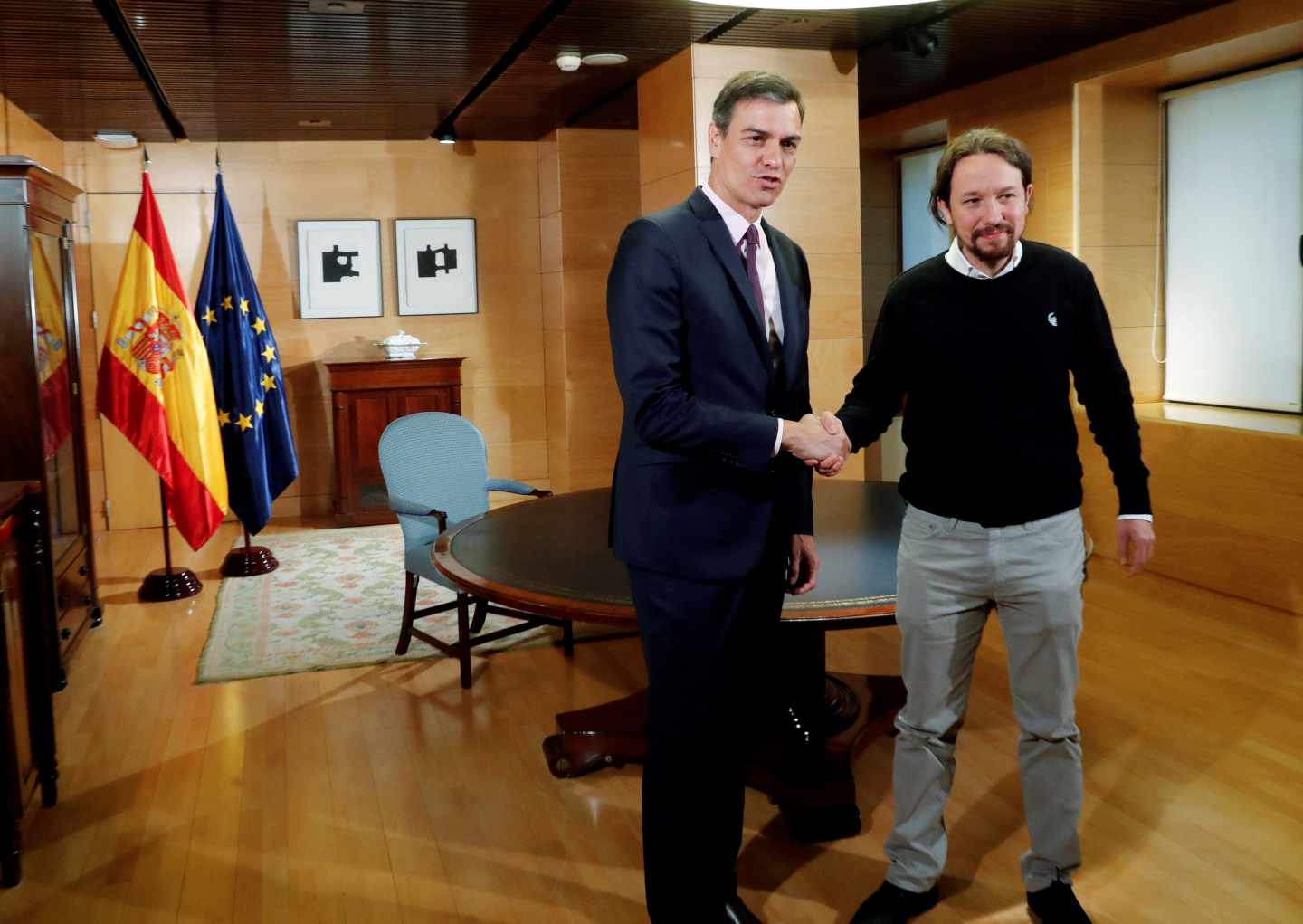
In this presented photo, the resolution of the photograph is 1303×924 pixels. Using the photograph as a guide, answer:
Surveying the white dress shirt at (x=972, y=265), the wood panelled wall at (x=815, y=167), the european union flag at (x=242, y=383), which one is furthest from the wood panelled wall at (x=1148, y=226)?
the european union flag at (x=242, y=383)

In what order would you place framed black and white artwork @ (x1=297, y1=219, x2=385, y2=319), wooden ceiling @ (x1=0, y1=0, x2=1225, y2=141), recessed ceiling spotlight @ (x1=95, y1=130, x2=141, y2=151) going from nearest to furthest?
wooden ceiling @ (x1=0, y1=0, x2=1225, y2=141) → recessed ceiling spotlight @ (x1=95, y1=130, x2=141, y2=151) → framed black and white artwork @ (x1=297, y1=219, x2=385, y2=319)

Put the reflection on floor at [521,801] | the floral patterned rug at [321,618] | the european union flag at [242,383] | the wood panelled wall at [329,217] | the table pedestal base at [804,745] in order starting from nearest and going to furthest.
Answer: the reflection on floor at [521,801] → the table pedestal base at [804,745] → the floral patterned rug at [321,618] → the european union flag at [242,383] → the wood panelled wall at [329,217]

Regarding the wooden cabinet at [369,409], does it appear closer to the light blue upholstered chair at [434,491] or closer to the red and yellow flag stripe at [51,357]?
the red and yellow flag stripe at [51,357]

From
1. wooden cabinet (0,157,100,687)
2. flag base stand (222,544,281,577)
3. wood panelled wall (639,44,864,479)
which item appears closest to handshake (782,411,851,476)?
wooden cabinet (0,157,100,687)

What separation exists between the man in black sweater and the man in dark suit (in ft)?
1.02

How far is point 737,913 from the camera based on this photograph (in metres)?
2.34

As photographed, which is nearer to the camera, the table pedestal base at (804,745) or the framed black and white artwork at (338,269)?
the table pedestal base at (804,745)

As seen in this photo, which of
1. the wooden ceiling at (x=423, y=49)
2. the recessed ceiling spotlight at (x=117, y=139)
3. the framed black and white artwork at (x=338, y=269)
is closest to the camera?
the wooden ceiling at (x=423, y=49)

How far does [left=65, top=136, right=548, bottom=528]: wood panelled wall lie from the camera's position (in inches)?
313

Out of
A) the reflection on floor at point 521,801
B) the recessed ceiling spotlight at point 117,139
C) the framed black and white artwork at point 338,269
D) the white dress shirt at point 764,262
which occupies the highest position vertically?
the recessed ceiling spotlight at point 117,139

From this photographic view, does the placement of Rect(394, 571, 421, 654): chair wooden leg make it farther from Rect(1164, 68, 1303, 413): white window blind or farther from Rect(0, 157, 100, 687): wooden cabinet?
Rect(1164, 68, 1303, 413): white window blind

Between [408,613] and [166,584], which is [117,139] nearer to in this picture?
[166,584]

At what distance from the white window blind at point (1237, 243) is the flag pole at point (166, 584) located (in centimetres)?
532

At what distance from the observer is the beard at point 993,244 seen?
2219 millimetres
